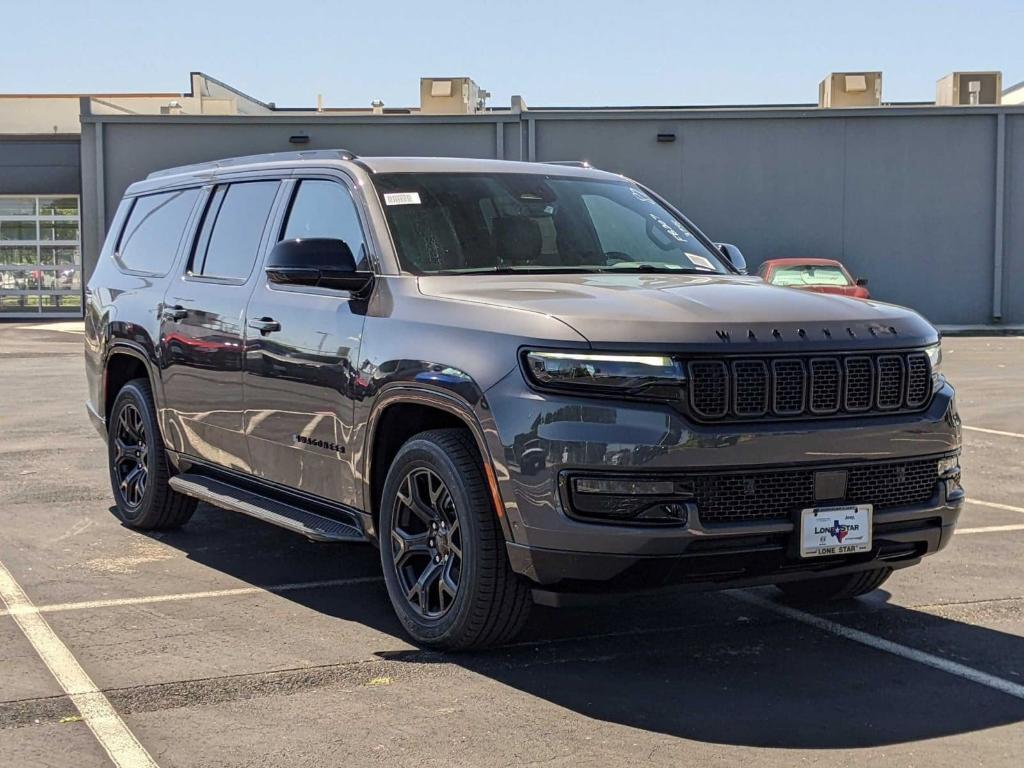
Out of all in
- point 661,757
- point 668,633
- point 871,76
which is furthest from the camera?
point 871,76

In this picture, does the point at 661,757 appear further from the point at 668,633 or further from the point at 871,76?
the point at 871,76

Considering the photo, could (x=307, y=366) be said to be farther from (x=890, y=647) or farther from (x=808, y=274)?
(x=808, y=274)

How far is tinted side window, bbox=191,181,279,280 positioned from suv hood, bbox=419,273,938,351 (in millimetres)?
1486

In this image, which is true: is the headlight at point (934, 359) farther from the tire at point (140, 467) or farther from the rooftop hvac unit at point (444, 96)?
the rooftop hvac unit at point (444, 96)

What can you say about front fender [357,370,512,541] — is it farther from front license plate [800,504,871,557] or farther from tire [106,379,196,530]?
tire [106,379,196,530]

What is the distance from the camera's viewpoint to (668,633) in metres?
5.63

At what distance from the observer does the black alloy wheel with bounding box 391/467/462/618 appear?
523 cm

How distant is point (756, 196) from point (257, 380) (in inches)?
1077

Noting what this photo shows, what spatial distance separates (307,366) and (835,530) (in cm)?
236

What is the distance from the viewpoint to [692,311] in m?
4.92

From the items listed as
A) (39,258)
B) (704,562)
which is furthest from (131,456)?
(39,258)

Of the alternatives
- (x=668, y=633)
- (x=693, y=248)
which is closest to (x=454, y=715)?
(x=668, y=633)

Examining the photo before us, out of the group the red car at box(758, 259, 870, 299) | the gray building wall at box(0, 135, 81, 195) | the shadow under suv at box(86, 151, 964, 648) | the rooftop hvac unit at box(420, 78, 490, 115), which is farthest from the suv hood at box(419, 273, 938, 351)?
the gray building wall at box(0, 135, 81, 195)

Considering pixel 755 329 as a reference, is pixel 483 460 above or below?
below
